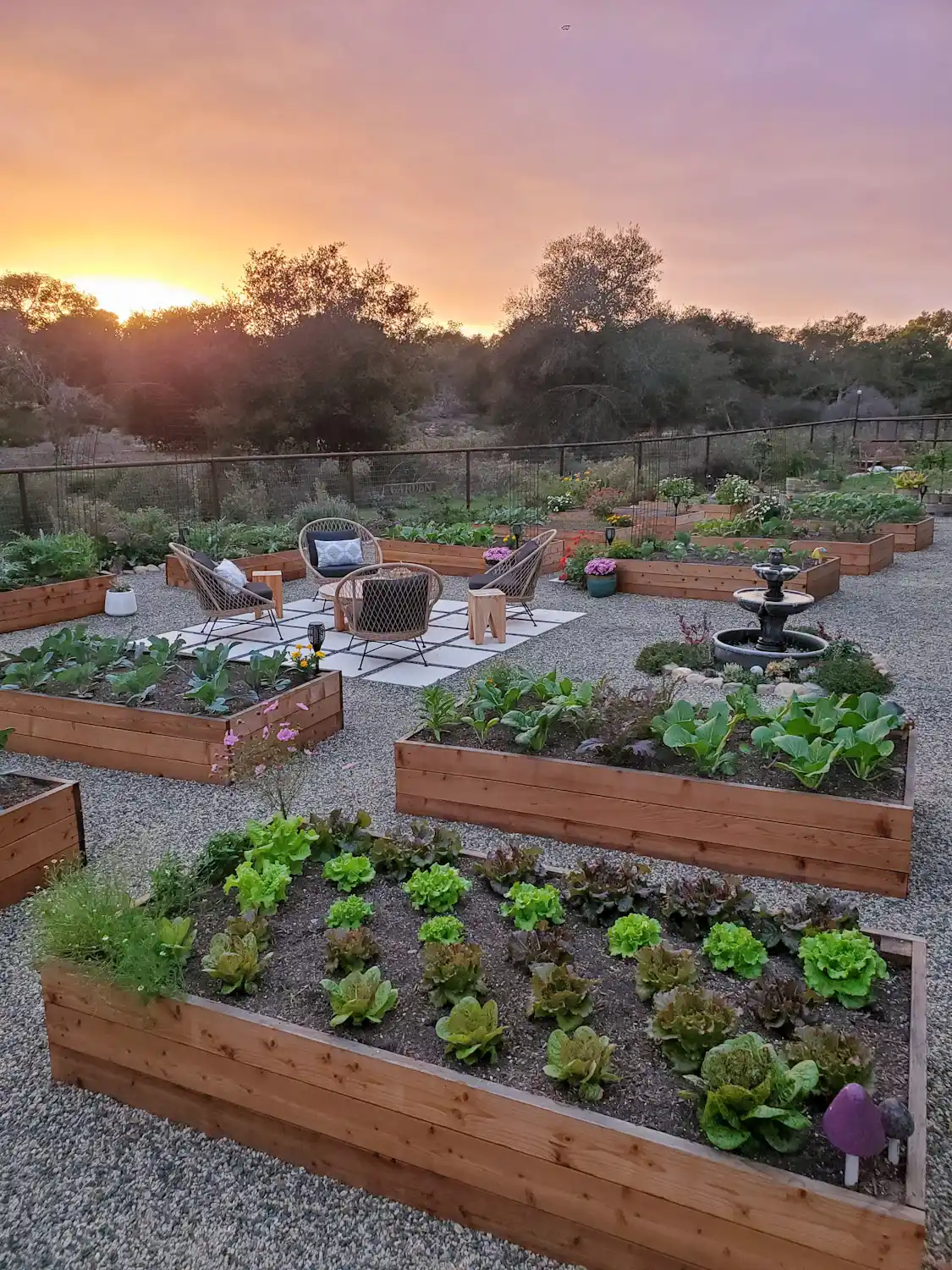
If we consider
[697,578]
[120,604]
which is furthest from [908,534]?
[120,604]

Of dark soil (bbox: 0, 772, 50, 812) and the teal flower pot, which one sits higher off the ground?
dark soil (bbox: 0, 772, 50, 812)

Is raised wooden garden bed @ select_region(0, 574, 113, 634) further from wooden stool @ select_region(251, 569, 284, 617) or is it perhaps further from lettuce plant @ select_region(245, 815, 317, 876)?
lettuce plant @ select_region(245, 815, 317, 876)

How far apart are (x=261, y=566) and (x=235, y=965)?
7461 mm

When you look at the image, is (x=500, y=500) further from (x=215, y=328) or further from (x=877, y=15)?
(x=215, y=328)

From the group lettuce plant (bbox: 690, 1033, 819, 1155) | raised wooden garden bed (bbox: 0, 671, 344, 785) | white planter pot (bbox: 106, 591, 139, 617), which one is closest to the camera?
lettuce plant (bbox: 690, 1033, 819, 1155)

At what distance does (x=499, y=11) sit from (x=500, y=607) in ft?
19.1

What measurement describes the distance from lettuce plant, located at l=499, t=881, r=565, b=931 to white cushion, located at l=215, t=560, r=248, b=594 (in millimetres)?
4589

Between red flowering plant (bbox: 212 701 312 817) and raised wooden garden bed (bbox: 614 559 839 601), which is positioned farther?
raised wooden garden bed (bbox: 614 559 839 601)

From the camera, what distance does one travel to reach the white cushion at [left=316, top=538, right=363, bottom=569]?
7.68 metres

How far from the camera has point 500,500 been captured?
11.8 metres

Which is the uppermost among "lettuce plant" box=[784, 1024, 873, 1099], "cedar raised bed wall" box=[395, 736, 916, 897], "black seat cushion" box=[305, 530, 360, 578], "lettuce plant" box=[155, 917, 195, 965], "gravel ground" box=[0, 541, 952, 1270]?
"black seat cushion" box=[305, 530, 360, 578]

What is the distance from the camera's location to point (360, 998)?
75.4 inches

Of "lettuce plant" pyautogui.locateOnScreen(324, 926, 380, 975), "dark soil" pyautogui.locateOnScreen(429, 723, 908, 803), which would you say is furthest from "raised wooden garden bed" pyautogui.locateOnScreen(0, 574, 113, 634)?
"lettuce plant" pyautogui.locateOnScreen(324, 926, 380, 975)

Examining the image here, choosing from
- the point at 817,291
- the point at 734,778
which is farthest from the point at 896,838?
the point at 817,291
